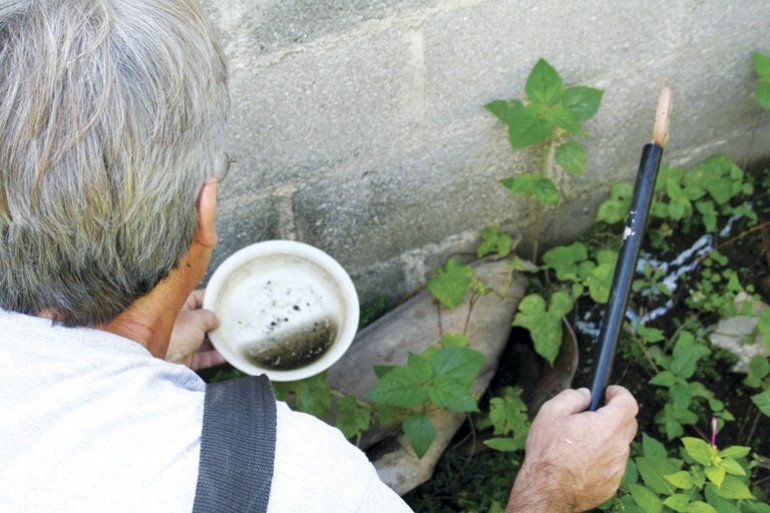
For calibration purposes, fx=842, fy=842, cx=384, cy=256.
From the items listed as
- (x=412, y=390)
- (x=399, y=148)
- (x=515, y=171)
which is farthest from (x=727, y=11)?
(x=412, y=390)

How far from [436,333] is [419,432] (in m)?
0.46

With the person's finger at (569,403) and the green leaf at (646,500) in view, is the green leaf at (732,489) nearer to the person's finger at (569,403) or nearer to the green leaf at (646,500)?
the green leaf at (646,500)

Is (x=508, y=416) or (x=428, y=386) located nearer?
(x=428, y=386)

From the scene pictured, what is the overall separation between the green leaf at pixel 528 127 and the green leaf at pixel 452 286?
1.36 ft

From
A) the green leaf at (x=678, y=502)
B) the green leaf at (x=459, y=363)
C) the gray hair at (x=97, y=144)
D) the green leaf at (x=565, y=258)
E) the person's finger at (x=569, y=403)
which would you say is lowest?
the green leaf at (x=565, y=258)

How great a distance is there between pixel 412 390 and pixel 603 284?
2.18ft

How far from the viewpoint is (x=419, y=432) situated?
193 centimetres

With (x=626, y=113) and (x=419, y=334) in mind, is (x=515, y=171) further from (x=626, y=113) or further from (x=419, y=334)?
(x=419, y=334)

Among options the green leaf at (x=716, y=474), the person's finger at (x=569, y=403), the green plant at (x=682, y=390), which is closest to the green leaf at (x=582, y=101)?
the green plant at (x=682, y=390)

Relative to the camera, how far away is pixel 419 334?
2.36 meters

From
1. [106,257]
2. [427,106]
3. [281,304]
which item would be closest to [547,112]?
[427,106]

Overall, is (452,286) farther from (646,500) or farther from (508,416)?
(646,500)

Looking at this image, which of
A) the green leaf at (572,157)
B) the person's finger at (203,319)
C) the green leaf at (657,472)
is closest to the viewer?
the green leaf at (657,472)

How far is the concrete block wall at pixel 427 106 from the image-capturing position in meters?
1.86
